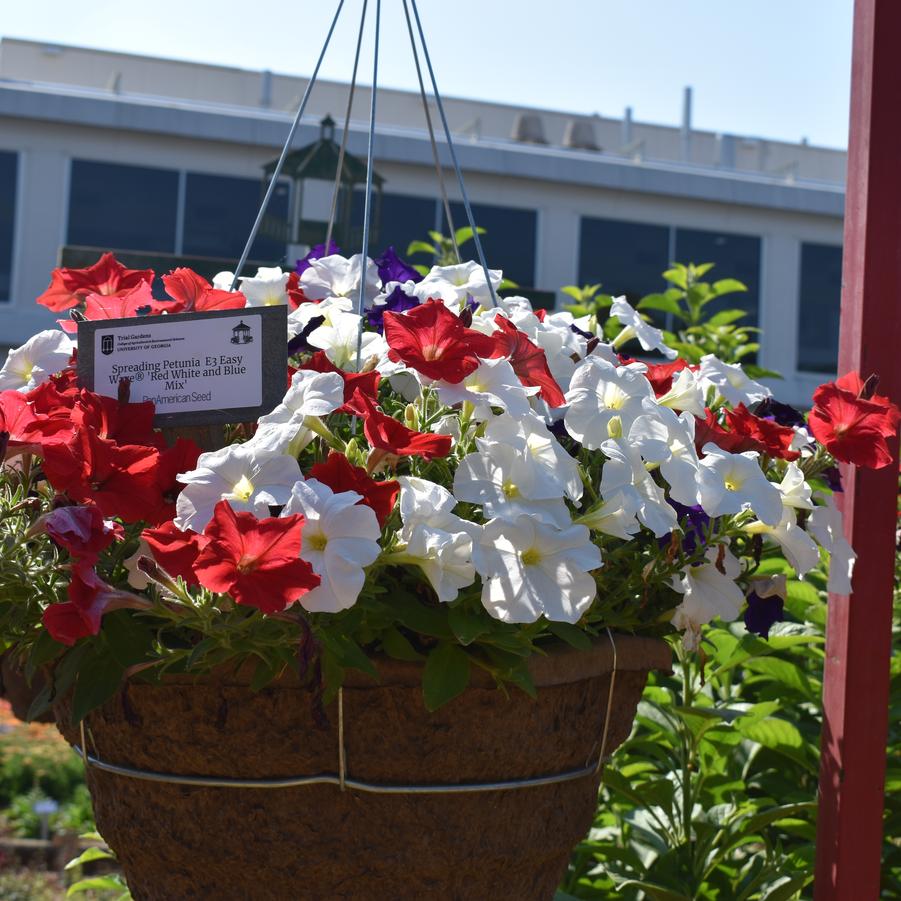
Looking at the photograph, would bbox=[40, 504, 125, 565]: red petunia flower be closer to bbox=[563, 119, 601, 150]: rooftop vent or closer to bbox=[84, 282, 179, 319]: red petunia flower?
bbox=[84, 282, 179, 319]: red petunia flower

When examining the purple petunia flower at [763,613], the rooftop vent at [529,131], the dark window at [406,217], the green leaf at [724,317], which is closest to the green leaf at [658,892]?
the purple petunia flower at [763,613]

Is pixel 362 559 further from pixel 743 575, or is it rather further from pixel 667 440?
pixel 743 575

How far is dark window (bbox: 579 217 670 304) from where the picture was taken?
521 inches

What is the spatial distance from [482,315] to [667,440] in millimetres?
246

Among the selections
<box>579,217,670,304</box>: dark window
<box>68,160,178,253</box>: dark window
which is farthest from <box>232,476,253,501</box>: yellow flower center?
<box>579,217,670,304</box>: dark window

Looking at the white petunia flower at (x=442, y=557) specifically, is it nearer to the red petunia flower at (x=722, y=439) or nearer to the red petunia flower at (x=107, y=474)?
the red petunia flower at (x=107, y=474)

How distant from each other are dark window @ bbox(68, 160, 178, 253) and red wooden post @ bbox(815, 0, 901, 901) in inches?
438

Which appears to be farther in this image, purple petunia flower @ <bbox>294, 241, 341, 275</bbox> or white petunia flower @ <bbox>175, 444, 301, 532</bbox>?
purple petunia flower @ <bbox>294, 241, 341, 275</bbox>

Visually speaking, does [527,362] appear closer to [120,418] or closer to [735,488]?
[735,488]

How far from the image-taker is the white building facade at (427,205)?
38.9 ft

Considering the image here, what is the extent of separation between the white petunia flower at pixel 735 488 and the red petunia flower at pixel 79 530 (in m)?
0.47

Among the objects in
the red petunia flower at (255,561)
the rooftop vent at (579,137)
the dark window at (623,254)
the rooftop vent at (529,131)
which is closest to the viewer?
the red petunia flower at (255,561)

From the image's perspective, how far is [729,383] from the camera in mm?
1226

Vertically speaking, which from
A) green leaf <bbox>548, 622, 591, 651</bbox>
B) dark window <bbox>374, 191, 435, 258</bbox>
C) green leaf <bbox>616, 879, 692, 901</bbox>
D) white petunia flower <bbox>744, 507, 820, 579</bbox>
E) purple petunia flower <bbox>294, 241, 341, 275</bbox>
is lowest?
green leaf <bbox>616, 879, 692, 901</bbox>
